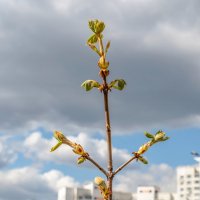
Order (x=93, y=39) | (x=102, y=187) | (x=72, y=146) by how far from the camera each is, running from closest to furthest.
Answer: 1. (x=102, y=187)
2. (x=72, y=146)
3. (x=93, y=39)

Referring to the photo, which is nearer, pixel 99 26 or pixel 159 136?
pixel 99 26

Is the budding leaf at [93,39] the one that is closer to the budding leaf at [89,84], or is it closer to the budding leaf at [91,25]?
the budding leaf at [91,25]

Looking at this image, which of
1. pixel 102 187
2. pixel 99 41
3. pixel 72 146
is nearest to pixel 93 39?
pixel 99 41

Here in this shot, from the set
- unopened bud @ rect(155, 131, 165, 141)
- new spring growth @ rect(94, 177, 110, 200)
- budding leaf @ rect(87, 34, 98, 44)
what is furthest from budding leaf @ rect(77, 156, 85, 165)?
budding leaf @ rect(87, 34, 98, 44)

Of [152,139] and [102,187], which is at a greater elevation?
[152,139]

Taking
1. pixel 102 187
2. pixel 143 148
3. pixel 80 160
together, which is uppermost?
pixel 143 148

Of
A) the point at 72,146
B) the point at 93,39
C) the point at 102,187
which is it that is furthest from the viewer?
the point at 93,39

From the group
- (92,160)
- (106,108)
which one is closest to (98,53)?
(106,108)

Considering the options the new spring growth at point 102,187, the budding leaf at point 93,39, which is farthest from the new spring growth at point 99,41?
the new spring growth at point 102,187

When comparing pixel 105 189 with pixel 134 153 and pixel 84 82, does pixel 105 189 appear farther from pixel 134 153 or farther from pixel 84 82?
pixel 84 82

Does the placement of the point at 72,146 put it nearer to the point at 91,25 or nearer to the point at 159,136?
the point at 159,136
